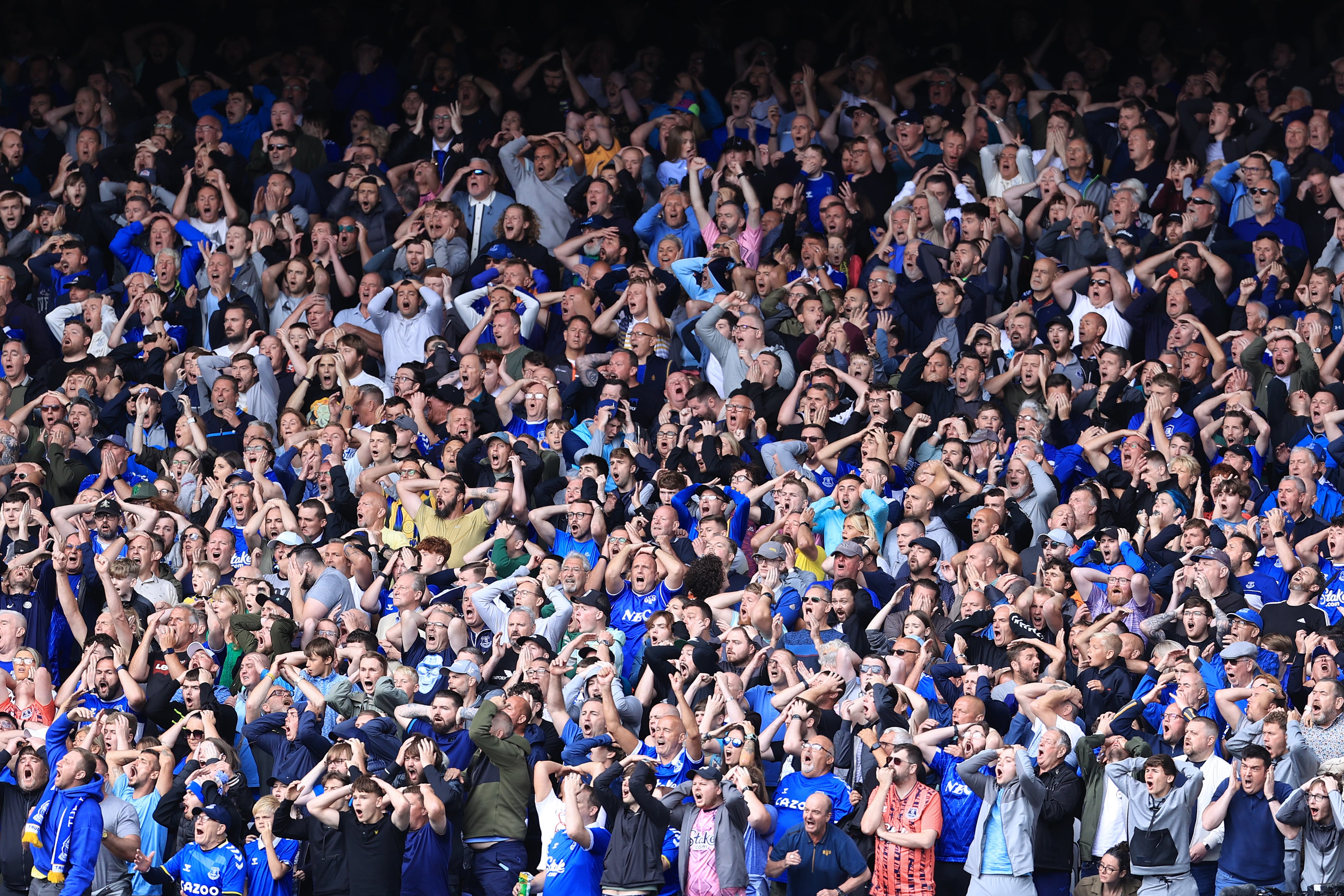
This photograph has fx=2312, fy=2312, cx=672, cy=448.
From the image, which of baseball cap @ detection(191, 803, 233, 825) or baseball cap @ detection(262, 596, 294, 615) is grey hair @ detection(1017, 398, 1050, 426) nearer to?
baseball cap @ detection(262, 596, 294, 615)

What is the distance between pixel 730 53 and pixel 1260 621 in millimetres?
9625

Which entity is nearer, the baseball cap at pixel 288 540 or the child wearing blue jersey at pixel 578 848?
the child wearing blue jersey at pixel 578 848

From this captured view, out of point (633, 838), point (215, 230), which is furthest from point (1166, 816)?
point (215, 230)

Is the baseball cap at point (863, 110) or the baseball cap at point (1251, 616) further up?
the baseball cap at point (863, 110)

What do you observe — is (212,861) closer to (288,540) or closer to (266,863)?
(266,863)

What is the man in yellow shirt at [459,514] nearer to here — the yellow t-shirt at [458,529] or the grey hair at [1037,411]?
the yellow t-shirt at [458,529]

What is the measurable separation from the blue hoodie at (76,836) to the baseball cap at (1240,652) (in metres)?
6.67

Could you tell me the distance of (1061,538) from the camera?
15250 mm

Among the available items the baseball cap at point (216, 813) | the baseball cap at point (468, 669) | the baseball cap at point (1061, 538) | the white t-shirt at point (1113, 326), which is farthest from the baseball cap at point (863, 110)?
the baseball cap at point (216, 813)

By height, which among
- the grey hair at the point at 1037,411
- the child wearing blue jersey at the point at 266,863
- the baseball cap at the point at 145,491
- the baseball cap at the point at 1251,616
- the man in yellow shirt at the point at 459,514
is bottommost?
the child wearing blue jersey at the point at 266,863

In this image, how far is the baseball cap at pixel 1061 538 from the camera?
598 inches

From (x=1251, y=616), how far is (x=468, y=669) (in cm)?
488

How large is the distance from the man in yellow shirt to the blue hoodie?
11.7ft

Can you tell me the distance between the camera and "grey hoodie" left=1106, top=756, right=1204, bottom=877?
13.0 metres
